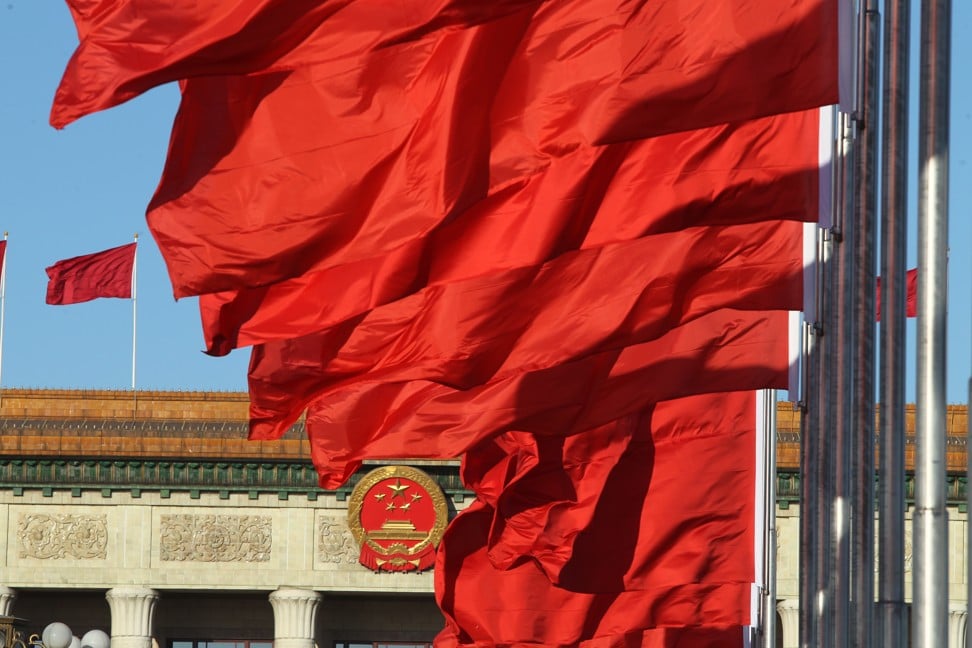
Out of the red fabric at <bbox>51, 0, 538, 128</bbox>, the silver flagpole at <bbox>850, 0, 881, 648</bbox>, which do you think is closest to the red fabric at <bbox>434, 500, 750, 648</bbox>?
the silver flagpole at <bbox>850, 0, 881, 648</bbox>

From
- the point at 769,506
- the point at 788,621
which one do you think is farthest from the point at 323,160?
the point at 788,621

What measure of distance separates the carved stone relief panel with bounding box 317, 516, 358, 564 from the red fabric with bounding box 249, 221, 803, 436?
3598 centimetres

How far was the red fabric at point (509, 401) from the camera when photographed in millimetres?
15914

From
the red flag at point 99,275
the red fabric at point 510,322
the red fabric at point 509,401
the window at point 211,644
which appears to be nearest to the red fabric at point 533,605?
the red fabric at point 509,401

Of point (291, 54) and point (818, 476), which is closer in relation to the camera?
point (291, 54)

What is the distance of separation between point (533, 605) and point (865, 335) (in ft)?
28.0

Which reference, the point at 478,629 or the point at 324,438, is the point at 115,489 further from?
the point at 324,438

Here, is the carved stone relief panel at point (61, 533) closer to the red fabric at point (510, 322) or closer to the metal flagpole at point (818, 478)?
the metal flagpole at point (818, 478)

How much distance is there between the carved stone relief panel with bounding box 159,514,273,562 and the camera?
167 ft

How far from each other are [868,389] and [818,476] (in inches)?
206

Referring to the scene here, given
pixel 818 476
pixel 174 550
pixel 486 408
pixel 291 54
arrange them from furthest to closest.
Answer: pixel 174 550
pixel 818 476
pixel 486 408
pixel 291 54

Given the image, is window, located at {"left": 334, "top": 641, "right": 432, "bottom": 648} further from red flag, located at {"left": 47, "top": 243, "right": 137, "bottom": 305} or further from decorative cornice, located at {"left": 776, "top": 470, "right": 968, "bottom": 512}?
red flag, located at {"left": 47, "top": 243, "right": 137, "bottom": 305}

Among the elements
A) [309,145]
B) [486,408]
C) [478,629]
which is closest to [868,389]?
[486,408]

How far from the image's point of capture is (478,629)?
23234mm
